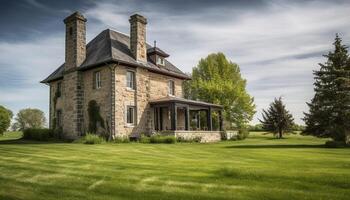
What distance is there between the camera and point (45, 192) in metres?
6.19

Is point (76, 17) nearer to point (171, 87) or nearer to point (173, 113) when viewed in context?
point (171, 87)

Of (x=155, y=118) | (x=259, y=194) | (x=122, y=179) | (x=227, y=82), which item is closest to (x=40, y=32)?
(x=122, y=179)

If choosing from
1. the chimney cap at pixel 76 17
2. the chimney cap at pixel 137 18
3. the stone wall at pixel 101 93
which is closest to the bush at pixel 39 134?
the stone wall at pixel 101 93

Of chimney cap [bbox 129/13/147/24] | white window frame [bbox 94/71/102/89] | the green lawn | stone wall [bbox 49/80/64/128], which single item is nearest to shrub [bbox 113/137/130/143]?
white window frame [bbox 94/71/102/89]

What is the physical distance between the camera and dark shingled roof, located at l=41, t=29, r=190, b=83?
24.0m

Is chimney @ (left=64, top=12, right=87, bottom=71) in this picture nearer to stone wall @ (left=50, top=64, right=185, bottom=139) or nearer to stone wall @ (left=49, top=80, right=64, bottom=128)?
stone wall @ (left=50, top=64, right=185, bottom=139)

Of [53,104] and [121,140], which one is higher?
[53,104]

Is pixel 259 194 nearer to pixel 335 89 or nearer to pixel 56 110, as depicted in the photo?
pixel 335 89

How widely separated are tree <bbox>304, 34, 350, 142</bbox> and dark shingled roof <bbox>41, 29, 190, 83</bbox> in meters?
12.6

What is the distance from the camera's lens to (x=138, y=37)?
85.5 ft

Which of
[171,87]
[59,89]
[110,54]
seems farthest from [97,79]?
[171,87]

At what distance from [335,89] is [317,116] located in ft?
8.02

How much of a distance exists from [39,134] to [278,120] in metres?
28.8

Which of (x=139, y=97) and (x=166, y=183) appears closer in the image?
(x=166, y=183)
